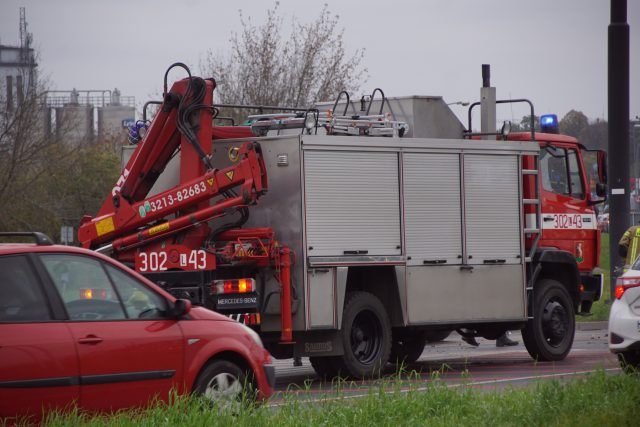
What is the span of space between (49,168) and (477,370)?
28215 millimetres

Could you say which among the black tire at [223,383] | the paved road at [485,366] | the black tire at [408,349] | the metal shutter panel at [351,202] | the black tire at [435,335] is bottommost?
the paved road at [485,366]

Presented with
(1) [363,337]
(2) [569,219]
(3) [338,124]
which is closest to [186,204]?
(3) [338,124]

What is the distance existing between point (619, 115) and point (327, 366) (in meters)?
9.67

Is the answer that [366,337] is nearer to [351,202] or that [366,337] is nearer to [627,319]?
[351,202]

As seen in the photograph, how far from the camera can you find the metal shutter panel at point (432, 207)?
15.5m

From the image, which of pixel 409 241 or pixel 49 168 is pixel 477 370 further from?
pixel 49 168

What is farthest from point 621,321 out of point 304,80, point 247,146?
point 304,80

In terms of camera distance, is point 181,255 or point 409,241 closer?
point 181,255

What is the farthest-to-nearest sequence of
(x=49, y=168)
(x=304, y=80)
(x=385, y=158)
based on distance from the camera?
(x=49, y=168), (x=304, y=80), (x=385, y=158)

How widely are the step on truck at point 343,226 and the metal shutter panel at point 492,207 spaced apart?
0.07 feet

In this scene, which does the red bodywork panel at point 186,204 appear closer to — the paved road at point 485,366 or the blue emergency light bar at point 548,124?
the paved road at point 485,366

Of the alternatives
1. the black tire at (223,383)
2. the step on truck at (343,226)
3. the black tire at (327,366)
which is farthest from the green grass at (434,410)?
the black tire at (327,366)

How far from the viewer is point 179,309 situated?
962 cm

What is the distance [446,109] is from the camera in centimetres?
1705
